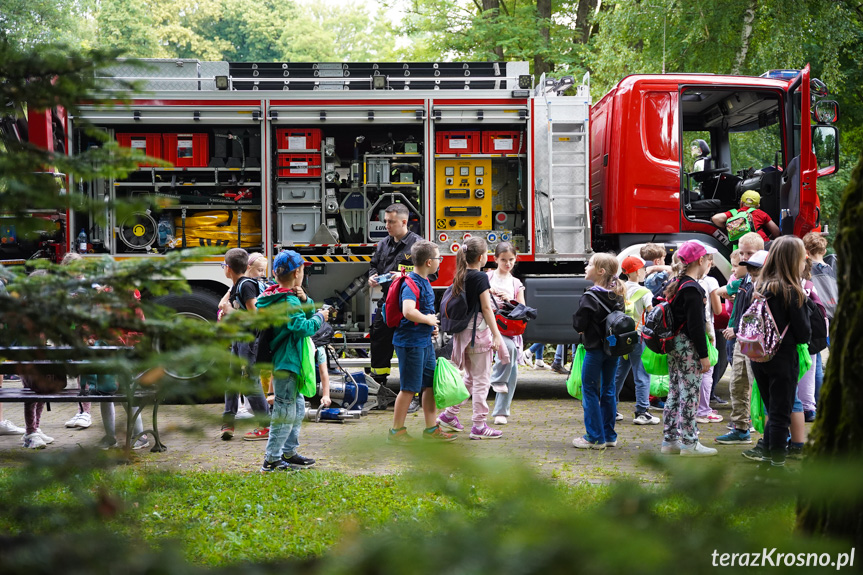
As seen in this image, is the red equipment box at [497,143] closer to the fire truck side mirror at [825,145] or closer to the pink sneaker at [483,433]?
the fire truck side mirror at [825,145]

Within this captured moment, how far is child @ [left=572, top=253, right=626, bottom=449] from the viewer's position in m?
6.92

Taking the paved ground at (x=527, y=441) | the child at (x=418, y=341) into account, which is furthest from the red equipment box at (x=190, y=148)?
the child at (x=418, y=341)

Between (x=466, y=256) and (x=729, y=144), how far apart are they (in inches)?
199

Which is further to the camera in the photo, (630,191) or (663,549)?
(630,191)

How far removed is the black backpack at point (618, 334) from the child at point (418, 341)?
4.57 ft

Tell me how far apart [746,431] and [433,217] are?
14.5 ft

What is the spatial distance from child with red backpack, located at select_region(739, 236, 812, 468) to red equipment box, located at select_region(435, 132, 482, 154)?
16.0ft

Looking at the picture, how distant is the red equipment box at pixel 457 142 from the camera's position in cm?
1018

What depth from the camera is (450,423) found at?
7.96m

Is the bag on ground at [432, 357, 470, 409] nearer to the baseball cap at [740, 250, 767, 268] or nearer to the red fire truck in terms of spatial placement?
the baseball cap at [740, 250, 767, 268]

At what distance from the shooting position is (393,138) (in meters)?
10.4

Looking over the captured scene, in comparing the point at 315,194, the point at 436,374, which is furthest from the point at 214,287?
the point at 436,374

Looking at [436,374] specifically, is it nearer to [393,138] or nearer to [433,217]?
[433,217]

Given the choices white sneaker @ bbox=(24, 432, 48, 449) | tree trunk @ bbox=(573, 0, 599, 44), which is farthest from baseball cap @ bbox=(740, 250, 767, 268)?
tree trunk @ bbox=(573, 0, 599, 44)
